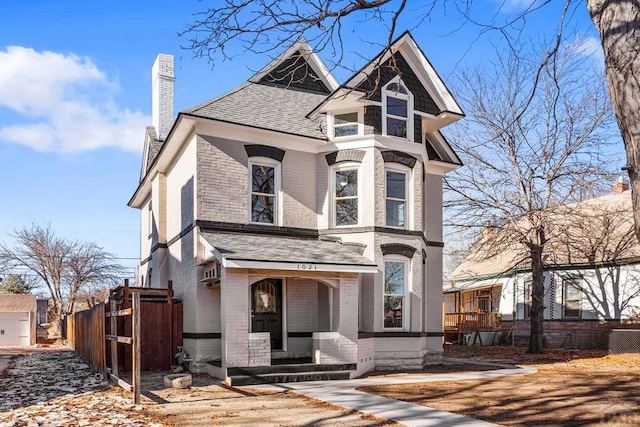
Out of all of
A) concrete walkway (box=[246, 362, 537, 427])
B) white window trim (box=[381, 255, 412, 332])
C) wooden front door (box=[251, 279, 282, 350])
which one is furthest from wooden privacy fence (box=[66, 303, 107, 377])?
white window trim (box=[381, 255, 412, 332])

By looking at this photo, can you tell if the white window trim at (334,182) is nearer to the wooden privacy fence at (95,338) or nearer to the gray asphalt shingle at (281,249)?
the gray asphalt shingle at (281,249)

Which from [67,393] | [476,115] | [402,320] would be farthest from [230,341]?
[476,115]

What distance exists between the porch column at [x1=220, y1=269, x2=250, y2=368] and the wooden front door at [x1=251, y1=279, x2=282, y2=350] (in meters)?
2.53

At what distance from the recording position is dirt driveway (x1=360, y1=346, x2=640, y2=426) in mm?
9258

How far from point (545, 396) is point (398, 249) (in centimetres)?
648

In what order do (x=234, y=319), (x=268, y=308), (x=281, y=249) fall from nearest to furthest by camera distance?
(x=234, y=319) → (x=281, y=249) → (x=268, y=308)

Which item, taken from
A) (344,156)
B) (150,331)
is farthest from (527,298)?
(150,331)

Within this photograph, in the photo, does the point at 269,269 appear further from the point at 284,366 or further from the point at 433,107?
the point at 433,107

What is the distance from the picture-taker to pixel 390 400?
10.9 metres

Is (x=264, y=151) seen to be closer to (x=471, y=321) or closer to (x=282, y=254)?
(x=282, y=254)

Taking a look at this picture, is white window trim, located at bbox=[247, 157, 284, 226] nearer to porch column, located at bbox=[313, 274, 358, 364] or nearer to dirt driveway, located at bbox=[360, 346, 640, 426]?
porch column, located at bbox=[313, 274, 358, 364]

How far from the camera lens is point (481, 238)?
22500 millimetres

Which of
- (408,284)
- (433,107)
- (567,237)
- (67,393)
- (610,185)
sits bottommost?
(67,393)

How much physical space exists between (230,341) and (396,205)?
671 centimetres
